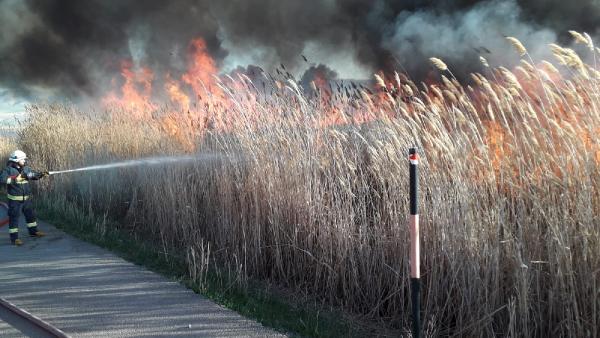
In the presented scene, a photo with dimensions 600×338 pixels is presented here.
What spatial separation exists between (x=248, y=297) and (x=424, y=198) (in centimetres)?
192

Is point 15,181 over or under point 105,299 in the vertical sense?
over

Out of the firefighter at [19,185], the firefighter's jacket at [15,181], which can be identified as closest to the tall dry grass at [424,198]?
the firefighter at [19,185]

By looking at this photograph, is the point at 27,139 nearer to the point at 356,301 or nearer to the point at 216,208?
the point at 216,208

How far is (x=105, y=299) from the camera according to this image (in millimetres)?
4914

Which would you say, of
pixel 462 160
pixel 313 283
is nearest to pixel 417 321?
pixel 462 160

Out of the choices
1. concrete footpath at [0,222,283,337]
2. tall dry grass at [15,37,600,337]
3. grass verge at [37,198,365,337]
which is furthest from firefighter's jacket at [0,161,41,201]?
tall dry grass at [15,37,600,337]

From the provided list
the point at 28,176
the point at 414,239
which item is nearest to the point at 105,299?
the point at 414,239

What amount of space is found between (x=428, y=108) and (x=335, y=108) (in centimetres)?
143

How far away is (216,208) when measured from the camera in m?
6.74

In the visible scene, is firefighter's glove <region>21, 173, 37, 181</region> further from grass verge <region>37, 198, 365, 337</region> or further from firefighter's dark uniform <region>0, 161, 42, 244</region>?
grass verge <region>37, 198, 365, 337</region>

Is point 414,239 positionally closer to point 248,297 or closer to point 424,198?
point 424,198

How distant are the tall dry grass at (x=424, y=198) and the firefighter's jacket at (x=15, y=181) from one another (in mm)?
1805

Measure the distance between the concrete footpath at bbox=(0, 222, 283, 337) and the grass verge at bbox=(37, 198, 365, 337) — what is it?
0.12m

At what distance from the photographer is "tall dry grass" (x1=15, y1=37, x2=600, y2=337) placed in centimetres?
400
